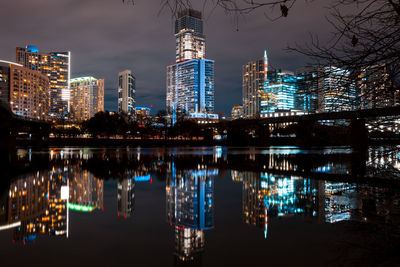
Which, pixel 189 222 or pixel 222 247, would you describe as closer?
pixel 222 247

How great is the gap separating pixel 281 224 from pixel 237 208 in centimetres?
186

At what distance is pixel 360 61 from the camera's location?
436 centimetres

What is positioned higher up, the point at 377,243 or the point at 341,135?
the point at 341,135

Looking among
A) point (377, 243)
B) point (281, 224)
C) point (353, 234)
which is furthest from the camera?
point (281, 224)

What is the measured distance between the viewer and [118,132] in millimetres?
113688

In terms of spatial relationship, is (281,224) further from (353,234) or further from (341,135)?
(341,135)

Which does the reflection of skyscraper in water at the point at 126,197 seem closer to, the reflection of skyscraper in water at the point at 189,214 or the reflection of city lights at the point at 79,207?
the reflection of city lights at the point at 79,207

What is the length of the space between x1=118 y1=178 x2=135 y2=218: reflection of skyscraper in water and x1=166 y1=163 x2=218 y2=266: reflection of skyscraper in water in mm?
1048

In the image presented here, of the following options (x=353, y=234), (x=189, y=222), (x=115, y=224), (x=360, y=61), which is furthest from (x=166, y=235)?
(x=360, y=61)

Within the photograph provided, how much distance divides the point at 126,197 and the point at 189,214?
3230 mm

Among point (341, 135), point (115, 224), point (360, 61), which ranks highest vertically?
point (360, 61)

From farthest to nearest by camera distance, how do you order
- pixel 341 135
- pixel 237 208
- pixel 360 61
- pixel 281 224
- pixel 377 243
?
pixel 237 208 → pixel 341 135 → pixel 281 224 → pixel 377 243 → pixel 360 61

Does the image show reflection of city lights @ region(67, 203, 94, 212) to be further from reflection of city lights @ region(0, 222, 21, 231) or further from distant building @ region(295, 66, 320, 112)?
distant building @ region(295, 66, 320, 112)

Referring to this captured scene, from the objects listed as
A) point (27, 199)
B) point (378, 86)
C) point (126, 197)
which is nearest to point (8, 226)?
point (27, 199)
